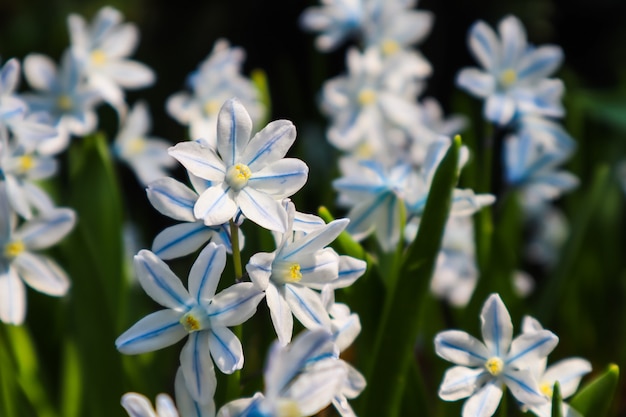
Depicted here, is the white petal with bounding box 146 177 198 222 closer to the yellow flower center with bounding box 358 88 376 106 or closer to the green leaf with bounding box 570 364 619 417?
the green leaf with bounding box 570 364 619 417

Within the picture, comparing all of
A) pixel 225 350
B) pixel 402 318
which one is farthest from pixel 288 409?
pixel 402 318

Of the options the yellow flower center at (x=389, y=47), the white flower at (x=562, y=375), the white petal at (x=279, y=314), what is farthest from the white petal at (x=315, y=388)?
the yellow flower center at (x=389, y=47)

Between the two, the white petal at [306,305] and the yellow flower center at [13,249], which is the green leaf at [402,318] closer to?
the white petal at [306,305]

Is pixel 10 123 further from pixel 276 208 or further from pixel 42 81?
pixel 276 208

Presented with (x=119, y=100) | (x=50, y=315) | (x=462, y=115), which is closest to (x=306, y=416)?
(x=119, y=100)

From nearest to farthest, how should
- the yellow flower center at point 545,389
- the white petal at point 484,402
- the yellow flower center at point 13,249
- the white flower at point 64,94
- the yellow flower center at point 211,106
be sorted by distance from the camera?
the white petal at point 484,402, the yellow flower center at point 545,389, the yellow flower center at point 13,249, the white flower at point 64,94, the yellow flower center at point 211,106

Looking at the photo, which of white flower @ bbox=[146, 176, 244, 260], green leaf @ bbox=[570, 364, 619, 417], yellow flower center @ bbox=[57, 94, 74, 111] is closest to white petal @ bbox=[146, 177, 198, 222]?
white flower @ bbox=[146, 176, 244, 260]
